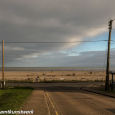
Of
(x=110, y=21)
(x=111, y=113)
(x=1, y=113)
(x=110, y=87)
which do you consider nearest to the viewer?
(x=1, y=113)

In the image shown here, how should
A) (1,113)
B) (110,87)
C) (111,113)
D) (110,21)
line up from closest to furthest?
(1,113)
(111,113)
(110,21)
(110,87)

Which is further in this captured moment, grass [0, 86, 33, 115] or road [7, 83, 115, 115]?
grass [0, 86, 33, 115]

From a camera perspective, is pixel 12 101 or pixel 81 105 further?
pixel 12 101

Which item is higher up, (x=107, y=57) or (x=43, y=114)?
(x=107, y=57)

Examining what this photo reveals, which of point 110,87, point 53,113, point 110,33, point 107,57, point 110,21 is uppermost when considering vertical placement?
point 110,21

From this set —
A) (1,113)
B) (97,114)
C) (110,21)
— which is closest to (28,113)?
(1,113)

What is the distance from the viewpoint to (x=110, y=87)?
964 inches

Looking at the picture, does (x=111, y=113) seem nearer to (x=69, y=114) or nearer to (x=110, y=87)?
(x=69, y=114)

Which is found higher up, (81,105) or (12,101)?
(12,101)

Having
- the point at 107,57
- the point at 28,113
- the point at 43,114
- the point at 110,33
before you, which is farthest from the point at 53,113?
the point at 110,33

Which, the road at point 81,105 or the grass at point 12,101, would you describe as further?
the grass at point 12,101

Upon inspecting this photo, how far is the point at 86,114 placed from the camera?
27.5 feet

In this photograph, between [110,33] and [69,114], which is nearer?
[69,114]

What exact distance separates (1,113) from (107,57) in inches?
791
